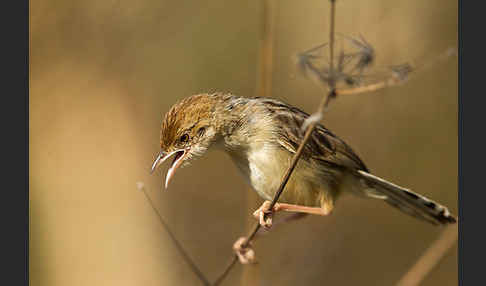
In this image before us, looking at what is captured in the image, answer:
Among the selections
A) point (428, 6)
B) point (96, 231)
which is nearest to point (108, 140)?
point (96, 231)

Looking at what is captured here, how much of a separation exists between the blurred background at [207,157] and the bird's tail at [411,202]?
0.72m

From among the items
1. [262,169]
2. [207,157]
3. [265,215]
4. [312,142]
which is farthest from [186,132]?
[207,157]

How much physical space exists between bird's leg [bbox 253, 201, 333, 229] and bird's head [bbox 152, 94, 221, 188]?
515 millimetres

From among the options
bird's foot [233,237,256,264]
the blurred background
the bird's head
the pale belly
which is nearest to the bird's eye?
the bird's head

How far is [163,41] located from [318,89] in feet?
5.44

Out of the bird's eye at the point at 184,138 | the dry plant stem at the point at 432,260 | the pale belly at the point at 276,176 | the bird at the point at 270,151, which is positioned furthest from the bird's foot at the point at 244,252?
the dry plant stem at the point at 432,260

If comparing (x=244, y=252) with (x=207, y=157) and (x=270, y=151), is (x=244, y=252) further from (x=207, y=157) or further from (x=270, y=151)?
(x=207, y=157)

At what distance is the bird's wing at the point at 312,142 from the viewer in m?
3.24

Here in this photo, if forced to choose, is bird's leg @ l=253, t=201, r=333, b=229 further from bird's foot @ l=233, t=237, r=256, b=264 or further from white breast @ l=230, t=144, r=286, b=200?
bird's foot @ l=233, t=237, r=256, b=264

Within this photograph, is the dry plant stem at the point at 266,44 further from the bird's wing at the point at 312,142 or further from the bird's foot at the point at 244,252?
the bird's wing at the point at 312,142

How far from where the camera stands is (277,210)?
10.6 ft

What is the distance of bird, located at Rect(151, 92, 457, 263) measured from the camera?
3178 mm

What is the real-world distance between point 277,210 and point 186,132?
74cm

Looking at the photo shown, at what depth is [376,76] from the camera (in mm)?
1976
